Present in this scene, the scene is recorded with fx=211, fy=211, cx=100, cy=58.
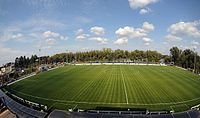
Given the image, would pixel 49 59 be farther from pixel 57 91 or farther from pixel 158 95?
pixel 158 95

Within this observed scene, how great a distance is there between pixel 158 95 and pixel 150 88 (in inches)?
187

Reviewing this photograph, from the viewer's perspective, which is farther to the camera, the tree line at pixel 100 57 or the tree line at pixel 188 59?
the tree line at pixel 100 57

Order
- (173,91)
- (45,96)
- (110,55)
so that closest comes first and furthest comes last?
(45,96), (173,91), (110,55)

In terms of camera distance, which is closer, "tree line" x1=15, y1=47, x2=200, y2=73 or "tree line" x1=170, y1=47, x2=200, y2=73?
"tree line" x1=170, y1=47, x2=200, y2=73

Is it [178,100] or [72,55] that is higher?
[72,55]

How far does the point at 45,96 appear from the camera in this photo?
1178 inches

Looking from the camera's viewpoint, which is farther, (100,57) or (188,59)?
(100,57)

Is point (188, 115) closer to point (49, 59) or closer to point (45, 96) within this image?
point (45, 96)

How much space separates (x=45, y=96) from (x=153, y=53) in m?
106

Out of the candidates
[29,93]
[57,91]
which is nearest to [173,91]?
[57,91]

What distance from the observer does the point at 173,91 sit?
32.2 meters

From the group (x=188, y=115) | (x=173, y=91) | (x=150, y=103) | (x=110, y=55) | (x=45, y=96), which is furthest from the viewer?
(x=110, y=55)

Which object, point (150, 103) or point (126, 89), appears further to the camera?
point (126, 89)

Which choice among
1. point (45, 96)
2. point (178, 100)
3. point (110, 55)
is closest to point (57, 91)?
point (45, 96)
